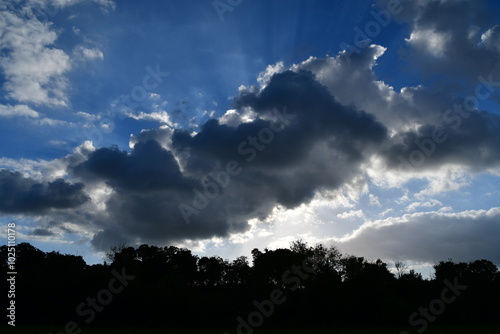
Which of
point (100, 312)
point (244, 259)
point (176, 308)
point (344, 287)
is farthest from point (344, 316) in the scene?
point (244, 259)

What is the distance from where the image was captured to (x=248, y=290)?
202 feet

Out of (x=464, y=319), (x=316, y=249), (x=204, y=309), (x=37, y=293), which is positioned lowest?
(x=464, y=319)

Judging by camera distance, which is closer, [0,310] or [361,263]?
[0,310]

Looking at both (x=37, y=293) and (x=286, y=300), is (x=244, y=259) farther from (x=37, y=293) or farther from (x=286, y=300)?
(x=37, y=293)

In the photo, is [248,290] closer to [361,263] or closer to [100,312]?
[100,312]

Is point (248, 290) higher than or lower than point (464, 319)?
higher

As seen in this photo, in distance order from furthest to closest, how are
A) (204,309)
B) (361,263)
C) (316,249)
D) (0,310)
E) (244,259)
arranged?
(244,259) < (316,249) < (361,263) < (204,309) < (0,310)

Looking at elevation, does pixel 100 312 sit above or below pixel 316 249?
below

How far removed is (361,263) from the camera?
9250cm

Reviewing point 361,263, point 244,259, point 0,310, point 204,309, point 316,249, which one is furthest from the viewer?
point 244,259

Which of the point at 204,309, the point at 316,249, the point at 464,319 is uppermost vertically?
the point at 316,249

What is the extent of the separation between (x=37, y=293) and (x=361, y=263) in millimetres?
73220

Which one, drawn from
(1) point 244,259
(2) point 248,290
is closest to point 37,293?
(2) point 248,290

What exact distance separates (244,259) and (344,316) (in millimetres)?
68121
